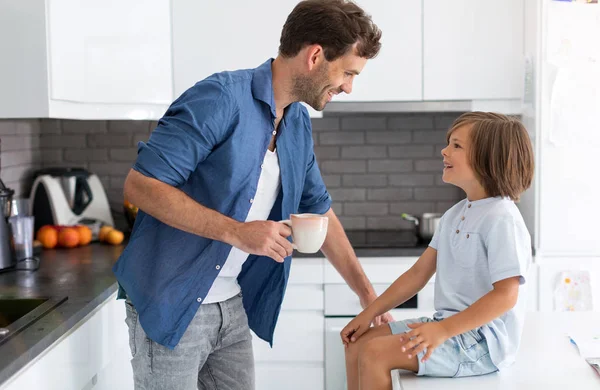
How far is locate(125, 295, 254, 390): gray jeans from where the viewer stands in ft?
6.62

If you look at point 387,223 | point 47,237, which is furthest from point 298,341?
point 47,237

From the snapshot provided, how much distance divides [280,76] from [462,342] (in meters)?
0.79

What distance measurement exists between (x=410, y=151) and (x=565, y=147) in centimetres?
86

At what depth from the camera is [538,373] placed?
179cm

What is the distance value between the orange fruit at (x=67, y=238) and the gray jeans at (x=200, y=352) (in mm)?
1367

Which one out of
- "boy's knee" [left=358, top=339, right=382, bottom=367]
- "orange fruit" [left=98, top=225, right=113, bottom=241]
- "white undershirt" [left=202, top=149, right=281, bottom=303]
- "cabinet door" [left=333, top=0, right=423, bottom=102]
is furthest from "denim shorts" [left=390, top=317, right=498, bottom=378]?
"orange fruit" [left=98, top=225, right=113, bottom=241]

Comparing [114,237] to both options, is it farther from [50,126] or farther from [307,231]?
[307,231]

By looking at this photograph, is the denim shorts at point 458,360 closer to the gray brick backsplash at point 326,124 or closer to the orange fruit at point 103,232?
the orange fruit at point 103,232

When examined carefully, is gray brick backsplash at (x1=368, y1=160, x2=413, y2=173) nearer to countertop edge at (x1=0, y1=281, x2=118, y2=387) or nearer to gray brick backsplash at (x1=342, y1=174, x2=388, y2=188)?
gray brick backsplash at (x1=342, y1=174, x2=388, y2=188)

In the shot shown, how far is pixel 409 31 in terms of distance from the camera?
3471mm

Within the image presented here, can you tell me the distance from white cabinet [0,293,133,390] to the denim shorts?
34.6 inches

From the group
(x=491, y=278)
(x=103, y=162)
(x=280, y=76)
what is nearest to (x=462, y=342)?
(x=491, y=278)

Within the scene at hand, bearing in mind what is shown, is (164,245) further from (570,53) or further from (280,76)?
(570,53)

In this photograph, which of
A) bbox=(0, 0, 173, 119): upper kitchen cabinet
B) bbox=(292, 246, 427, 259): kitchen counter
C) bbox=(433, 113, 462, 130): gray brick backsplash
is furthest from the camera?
bbox=(433, 113, 462, 130): gray brick backsplash
